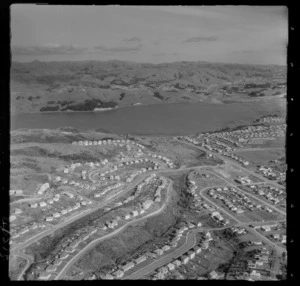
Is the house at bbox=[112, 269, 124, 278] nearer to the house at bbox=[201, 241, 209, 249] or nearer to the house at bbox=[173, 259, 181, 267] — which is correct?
the house at bbox=[173, 259, 181, 267]

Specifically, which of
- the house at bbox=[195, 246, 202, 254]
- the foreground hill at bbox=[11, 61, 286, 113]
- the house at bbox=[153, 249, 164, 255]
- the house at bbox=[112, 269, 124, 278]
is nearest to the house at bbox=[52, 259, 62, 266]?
the house at bbox=[112, 269, 124, 278]

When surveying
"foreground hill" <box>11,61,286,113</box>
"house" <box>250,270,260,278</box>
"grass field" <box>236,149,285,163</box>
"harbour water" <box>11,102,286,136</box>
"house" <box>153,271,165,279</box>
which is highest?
"foreground hill" <box>11,61,286,113</box>

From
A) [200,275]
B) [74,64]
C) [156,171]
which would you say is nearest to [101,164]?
[156,171]

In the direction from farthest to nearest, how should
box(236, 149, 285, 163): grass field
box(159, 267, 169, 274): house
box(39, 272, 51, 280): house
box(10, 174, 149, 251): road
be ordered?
box(236, 149, 285, 163): grass field, box(10, 174, 149, 251): road, box(159, 267, 169, 274): house, box(39, 272, 51, 280): house

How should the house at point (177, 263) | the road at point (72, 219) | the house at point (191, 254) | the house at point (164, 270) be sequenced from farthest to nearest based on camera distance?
the road at point (72, 219), the house at point (191, 254), the house at point (177, 263), the house at point (164, 270)

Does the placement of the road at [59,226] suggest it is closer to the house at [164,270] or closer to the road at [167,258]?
the road at [167,258]

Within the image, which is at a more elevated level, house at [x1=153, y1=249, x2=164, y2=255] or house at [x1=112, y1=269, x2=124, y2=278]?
house at [x1=153, y1=249, x2=164, y2=255]

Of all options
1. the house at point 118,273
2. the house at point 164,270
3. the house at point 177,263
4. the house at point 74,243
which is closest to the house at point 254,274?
the house at point 177,263

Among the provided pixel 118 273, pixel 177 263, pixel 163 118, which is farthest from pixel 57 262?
pixel 163 118
